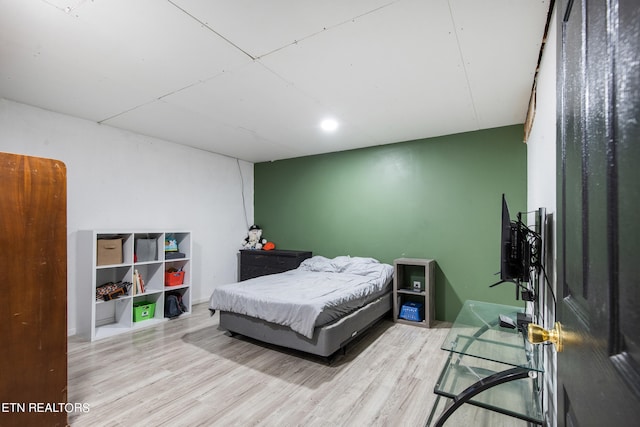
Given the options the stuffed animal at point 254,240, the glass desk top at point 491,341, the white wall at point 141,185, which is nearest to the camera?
the glass desk top at point 491,341

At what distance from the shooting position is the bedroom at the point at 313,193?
3.46 metres

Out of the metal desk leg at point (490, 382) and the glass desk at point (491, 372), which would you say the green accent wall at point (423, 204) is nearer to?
the glass desk at point (491, 372)

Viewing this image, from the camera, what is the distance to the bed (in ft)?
8.93

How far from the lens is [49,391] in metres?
1.72

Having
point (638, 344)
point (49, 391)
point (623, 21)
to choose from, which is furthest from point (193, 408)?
point (623, 21)

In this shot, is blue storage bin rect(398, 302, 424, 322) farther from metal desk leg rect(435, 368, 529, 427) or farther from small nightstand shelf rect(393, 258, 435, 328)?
metal desk leg rect(435, 368, 529, 427)

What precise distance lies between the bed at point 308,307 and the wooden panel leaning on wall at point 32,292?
1.56m

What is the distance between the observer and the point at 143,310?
3.86 meters

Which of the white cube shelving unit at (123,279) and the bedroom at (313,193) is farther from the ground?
the bedroom at (313,193)

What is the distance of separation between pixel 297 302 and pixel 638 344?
8.60ft

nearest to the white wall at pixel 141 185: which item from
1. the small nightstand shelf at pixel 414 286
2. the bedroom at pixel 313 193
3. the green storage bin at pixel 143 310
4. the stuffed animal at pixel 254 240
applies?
the bedroom at pixel 313 193

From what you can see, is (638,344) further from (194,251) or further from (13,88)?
(194,251)

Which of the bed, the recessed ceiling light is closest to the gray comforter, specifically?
the bed

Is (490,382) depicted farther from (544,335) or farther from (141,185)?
(141,185)
